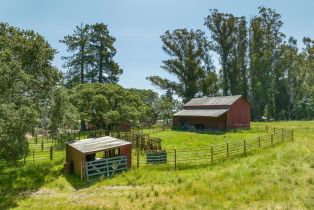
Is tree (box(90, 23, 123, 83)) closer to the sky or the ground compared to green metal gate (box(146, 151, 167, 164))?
closer to the sky

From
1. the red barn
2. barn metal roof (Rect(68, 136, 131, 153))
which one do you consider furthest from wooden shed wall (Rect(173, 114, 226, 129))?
barn metal roof (Rect(68, 136, 131, 153))

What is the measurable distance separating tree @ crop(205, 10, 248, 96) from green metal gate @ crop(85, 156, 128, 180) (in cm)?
5100

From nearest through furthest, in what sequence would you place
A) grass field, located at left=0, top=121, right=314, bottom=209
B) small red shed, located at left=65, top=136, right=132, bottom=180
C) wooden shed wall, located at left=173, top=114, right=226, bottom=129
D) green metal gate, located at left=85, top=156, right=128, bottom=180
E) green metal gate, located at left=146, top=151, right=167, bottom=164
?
grass field, located at left=0, top=121, right=314, bottom=209, small red shed, located at left=65, top=136, right=132, bottom=180, green metal gate, located at left=85, top=156, right=128, bottom=180, green metal gate, located at left=146, top=151, right=167, bottom=164, wooden shed wall, located at left=173, top=114, right=226, bottom=129

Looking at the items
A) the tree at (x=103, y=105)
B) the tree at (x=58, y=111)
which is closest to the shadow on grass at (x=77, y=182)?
the tree at (x=58, y=111)

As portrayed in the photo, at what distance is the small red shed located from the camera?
2306cm

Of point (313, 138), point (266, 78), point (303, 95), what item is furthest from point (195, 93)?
point (313, 138)

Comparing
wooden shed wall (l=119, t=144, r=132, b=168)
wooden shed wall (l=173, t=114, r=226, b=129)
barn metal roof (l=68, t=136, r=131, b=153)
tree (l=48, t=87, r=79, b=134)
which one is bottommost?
wooden shed wall (l=119, t=144, r=132, b=168)

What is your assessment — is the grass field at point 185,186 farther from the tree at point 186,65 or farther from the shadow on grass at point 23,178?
the tree at point 186,65

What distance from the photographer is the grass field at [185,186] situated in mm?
15703

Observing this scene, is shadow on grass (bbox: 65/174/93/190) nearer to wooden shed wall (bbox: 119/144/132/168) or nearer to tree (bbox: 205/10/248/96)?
wooden shed wall (bbox: 119/144/132/168)

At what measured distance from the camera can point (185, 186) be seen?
18875 mm

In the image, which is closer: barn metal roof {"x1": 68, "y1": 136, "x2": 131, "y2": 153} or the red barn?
barn metal roof {"x1": 68, "y1": 136, "x2": 131, "y2": 153}

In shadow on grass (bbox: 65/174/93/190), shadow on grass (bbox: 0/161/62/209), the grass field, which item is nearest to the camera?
the grass field

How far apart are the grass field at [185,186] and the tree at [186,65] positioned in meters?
42.4
